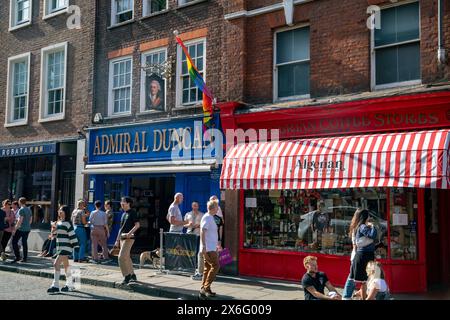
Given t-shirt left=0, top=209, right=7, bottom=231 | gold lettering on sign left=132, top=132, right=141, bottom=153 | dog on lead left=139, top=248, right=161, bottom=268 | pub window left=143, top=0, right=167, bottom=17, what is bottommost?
dog on lead left=139, top=248, right=161, bottom=268

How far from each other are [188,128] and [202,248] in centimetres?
514

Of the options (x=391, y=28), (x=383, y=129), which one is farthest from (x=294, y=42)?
(x=383, y=129)

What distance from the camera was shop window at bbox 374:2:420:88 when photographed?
10.5 m

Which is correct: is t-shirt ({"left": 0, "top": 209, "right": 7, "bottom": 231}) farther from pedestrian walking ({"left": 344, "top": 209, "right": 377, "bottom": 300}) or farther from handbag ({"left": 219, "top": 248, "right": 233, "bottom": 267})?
pedestrian walking ({"left": 344, "top": 209, "right": 377, "bottom": 300})

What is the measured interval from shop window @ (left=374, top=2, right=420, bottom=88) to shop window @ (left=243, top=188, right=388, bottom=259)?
2462mm

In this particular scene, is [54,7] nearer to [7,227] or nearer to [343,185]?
[7,227]

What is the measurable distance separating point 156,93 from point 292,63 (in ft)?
14.8

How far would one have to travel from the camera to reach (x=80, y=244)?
14578 mm

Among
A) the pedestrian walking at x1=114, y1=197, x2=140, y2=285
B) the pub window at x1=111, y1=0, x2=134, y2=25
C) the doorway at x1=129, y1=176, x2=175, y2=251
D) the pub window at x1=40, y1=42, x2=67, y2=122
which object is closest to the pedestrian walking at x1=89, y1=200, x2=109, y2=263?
the doorway at x1=129, y1=176, x2=175, y2=251

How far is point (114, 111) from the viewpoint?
1636 cm

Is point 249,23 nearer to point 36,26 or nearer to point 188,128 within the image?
point 188,128

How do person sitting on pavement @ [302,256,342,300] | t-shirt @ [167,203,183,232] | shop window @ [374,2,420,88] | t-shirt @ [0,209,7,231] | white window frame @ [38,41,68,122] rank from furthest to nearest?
white window frame @ [38,41,68,122]
t-shirt @ [0,209,7,231]
t-shirt @ [167,203,183,232]
shop window @ [374,2,420,88]
person sitting on pavement @ [302,256,342,300]

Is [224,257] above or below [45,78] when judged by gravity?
below

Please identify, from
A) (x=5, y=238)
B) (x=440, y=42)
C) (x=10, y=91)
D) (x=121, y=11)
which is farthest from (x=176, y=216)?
(x=10, y=91)
